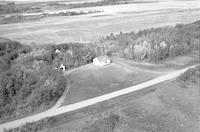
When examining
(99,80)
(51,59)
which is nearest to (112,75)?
(99,80)

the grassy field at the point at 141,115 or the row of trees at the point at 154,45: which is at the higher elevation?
the row of trees at the point at 154,45

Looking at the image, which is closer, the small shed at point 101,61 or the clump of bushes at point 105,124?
the clump of bushes at point 105,124

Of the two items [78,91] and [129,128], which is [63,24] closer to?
[78,91]

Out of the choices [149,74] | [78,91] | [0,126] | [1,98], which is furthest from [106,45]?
[0,126]

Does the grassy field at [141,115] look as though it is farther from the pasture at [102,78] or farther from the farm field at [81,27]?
the farm field at [81,27]

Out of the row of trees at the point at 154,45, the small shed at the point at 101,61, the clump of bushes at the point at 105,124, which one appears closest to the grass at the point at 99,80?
the small shed at the point at 101,61

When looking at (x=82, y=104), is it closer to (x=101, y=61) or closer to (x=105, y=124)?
(x=105, y=124)

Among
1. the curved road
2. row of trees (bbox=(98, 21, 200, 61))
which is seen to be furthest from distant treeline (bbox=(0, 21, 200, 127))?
the curved road

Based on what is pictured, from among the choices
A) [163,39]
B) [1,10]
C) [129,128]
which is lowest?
[129,128]

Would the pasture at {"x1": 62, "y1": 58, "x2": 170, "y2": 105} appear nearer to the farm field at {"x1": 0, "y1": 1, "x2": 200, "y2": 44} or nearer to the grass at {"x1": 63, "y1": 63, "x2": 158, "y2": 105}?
the grass at {"x1": 63, "y1": 63, "x2": 158, "y2": 105}
